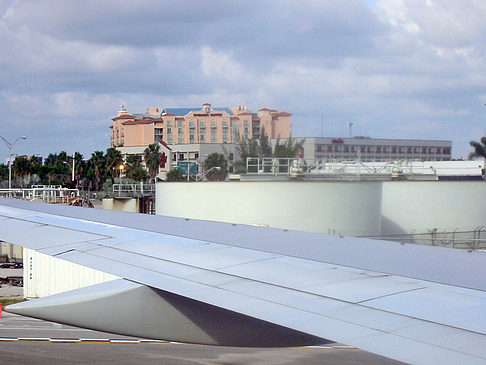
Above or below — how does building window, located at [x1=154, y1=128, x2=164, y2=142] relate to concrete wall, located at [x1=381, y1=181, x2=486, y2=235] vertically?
above

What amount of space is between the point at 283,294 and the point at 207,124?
3335 centimetres

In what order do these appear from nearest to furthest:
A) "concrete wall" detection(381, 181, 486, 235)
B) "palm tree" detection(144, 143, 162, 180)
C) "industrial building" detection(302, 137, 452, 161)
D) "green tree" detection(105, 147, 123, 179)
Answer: "industrial building" detection(302, 137, 452, 161) → "concrete wall" detection(381, 181, 486, 235) → "palm tree" detection(144, 143, 162, 180) → "green tree" detection(105, 147, 123, 179)

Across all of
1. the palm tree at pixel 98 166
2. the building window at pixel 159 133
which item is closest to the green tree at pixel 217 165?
the building window at pixel 159 133

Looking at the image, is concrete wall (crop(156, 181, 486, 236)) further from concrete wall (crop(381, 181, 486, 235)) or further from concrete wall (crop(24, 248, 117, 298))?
concrete wall (crop(24, 248, 117, 298))

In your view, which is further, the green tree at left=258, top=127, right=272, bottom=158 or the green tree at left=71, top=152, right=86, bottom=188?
the green tree at left=71, top=152, right=86, bottom=188

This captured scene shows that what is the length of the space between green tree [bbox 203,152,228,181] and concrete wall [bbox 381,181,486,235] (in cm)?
893

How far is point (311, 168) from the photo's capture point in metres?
28.8

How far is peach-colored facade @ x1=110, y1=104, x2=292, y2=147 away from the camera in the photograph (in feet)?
97.8

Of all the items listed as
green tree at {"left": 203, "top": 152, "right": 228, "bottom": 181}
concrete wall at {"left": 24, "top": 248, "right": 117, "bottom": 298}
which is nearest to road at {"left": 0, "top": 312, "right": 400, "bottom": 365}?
concrete wall at {"left": 24, "top": 248, "right": 117, "bottom": 298}

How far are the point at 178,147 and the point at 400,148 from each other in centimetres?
1697

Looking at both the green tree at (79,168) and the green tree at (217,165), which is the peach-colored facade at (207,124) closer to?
the green tree at (217,165)

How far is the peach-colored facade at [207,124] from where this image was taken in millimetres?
29797

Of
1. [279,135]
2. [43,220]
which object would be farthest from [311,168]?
[43,220]

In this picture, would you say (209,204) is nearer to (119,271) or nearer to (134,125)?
(119,271)
